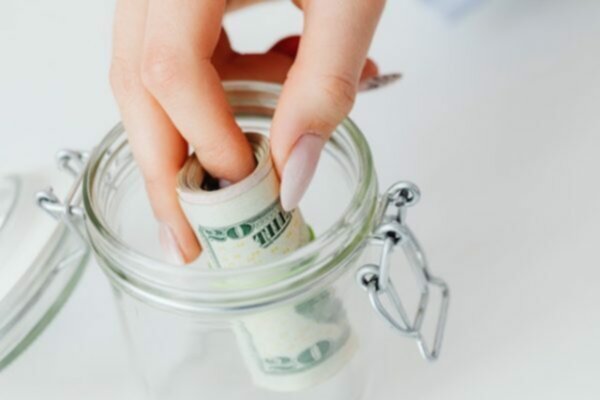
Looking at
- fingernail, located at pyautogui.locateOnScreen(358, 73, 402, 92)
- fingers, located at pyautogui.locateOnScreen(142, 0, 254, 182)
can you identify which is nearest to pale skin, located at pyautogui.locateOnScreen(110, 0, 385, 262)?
fingers, located at pyautogui.locateOnScreen(142, 0, 254, 182)

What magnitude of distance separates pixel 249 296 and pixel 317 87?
0.09m

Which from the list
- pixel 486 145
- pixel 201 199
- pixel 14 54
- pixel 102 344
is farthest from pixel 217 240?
pixel 14 54

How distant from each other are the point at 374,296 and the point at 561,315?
0.13m

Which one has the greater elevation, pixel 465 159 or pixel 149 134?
pixel 149 134

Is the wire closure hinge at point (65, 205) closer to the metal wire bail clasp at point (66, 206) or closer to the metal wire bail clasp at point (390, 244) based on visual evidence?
the metal wire bail clasp at point (66, 206)

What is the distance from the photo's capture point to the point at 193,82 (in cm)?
38

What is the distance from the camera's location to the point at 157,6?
0.39 meters

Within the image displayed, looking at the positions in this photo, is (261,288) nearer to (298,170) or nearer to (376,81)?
(298,170)

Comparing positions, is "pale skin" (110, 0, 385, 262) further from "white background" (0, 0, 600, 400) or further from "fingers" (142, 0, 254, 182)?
"white background" (0, 0, 600, 400)

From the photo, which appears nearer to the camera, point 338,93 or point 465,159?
point 338,93

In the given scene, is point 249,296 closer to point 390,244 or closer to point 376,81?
point 390,244

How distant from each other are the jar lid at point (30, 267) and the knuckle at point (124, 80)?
0.07 meters

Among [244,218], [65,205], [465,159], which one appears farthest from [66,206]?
[465,159]

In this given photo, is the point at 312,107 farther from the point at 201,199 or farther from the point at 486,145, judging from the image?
the point at 486,145
